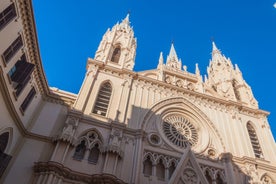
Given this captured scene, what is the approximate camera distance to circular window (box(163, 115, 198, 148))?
58.4 feet

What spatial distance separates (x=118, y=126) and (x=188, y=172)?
577 cm

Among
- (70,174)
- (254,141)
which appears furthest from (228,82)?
(70,174)

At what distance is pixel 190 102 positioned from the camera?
20.5 metres

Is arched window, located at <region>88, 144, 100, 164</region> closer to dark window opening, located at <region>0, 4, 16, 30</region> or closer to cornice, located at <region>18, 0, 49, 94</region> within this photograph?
cornice, located at <region>18, 0, 49, 94</region>

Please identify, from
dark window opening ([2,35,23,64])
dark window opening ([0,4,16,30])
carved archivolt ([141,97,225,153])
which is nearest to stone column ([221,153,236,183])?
carved archivolt ([141,97,225,153])

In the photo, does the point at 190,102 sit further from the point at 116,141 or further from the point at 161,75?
the point at 116,141

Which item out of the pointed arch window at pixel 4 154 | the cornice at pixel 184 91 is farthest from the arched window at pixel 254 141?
the pointed arch window at pixel 4 154

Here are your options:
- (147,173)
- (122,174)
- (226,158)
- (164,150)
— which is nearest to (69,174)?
(122,174)

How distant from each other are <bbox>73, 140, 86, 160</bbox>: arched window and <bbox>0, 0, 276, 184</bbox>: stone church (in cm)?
6

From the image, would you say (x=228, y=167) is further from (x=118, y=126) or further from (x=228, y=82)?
(x=228, y=82)

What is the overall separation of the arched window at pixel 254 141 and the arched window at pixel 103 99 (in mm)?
13327

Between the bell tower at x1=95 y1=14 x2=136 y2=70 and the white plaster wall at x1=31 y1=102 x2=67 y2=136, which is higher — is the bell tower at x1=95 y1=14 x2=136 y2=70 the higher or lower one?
the higher one

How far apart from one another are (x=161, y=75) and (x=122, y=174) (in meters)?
11.9

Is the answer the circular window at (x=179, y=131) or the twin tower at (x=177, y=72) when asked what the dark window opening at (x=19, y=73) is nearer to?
the twin tower at (x=177, y=72)
